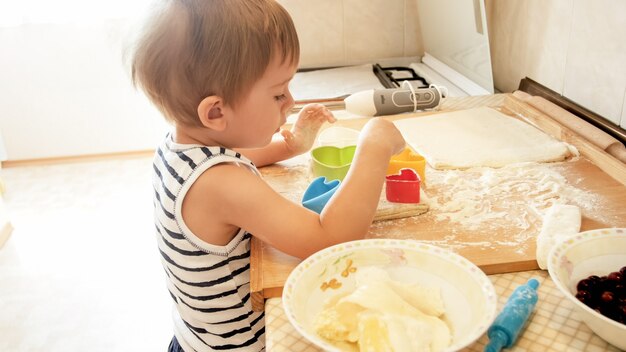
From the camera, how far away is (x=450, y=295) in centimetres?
65

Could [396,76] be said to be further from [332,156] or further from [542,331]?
[542,331]

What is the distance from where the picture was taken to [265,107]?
0.81 m

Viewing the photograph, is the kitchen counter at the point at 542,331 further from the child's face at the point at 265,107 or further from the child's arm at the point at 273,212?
the child's face at the point at 265,107

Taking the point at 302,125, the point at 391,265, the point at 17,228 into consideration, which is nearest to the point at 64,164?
the point at 17,228

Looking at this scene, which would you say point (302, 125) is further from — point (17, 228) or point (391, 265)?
point (17, 228)

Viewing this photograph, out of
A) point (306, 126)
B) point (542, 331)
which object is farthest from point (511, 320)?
point (306, 126)

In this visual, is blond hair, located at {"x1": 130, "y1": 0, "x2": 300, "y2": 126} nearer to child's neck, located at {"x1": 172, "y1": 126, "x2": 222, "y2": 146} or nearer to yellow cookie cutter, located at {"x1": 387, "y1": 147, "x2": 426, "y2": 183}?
child's neck, located at {"x1": 172, "y1": 126, "x2": 222, "y2": 146}

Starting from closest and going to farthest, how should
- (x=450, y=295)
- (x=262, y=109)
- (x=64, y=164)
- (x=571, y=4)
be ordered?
(x=450, y=295) → (x=262, y=109) → (x=571, y=4) → (x=64, y=164)

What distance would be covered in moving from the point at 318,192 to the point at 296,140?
248 millimetres

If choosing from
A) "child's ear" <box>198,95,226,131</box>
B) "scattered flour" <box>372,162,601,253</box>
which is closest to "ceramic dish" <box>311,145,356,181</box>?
"scattered flour" <box>372,162,601,253</box>

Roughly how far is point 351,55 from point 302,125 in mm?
1121

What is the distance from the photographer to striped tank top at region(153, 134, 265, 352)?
0.80m

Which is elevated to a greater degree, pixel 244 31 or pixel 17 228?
pixel 244 31

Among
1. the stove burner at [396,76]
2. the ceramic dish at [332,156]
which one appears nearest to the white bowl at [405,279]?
the ceramic dish at [332,156]
